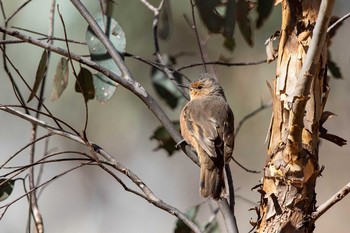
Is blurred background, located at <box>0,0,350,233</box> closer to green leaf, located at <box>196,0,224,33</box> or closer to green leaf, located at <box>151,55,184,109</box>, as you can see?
green leaf, located at <box>151,55,184,109</box>

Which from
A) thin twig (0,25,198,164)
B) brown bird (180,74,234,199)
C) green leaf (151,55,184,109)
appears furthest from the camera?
green leaf (151,55,184,109)

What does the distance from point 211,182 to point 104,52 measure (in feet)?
2.49

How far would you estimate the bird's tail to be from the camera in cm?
310

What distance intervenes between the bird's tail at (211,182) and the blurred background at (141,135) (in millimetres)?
4056

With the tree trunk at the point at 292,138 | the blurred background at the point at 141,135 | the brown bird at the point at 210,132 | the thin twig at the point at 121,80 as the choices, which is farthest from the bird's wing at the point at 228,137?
the blurred background at the point at 141,135

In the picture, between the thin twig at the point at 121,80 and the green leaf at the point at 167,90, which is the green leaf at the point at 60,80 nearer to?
the thin twig at the point at 121,80

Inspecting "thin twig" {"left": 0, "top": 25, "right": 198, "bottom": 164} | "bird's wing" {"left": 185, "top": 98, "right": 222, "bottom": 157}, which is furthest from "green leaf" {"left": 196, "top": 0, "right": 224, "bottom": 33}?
"bird's wing" {"left": 185, "top": 98, "right": 222, "bottom": 157}

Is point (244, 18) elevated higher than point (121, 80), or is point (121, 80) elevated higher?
point (244, 18)

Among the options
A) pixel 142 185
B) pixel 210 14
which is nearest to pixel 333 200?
pixel 142 185

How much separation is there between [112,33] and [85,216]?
19.0 feet

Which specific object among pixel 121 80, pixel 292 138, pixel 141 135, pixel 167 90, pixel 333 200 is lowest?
pixel 333 200

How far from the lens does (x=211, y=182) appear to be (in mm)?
3254

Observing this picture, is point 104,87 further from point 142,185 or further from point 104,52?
point 142,185

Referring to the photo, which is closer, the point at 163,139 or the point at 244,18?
the point at 244,18
